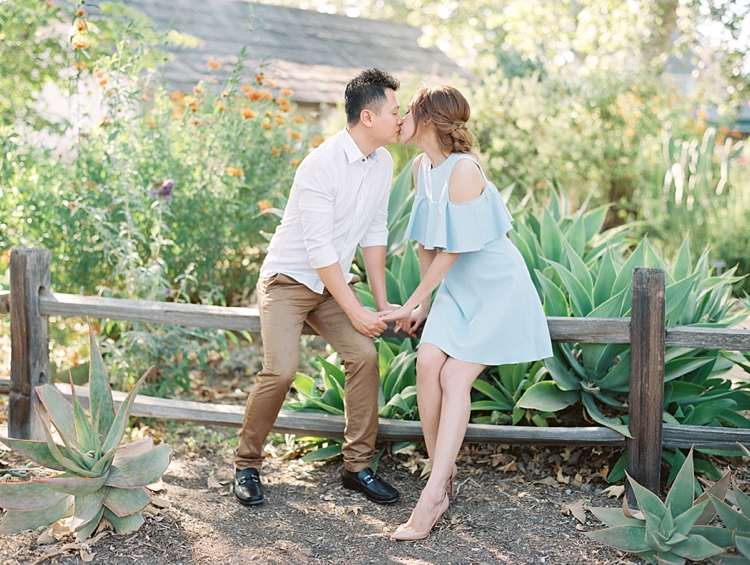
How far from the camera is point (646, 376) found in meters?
3.27

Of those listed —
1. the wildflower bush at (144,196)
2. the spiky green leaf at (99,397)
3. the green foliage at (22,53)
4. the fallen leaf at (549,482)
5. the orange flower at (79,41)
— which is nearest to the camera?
the spiky green leaf at (99,397)

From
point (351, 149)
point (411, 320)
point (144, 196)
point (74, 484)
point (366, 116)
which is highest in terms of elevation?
point (366, 116)

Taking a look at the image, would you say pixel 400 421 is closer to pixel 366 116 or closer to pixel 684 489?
pixel 684 489

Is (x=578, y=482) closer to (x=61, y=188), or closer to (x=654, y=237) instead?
(x=61, y=188)

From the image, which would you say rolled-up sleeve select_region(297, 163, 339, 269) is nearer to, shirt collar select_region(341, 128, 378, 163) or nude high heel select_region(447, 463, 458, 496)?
shirt collar select_region(341, 128, 378, 163)

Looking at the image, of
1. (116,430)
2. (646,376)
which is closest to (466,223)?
(646,376)

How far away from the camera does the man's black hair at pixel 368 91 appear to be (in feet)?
10.5

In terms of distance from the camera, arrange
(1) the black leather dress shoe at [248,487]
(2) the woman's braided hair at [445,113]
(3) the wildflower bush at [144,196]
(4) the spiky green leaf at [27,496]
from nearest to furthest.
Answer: (4) the spiky green leaf at [27,496], (2) the woman's braided hair at [445,113], (1) the black leather dress shoe at [248,487], (3) the wildflower bush at [144,196]

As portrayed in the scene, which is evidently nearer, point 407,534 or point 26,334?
point 407,534

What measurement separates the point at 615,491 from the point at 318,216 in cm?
188

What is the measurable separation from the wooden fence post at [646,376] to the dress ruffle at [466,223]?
0.65 meters

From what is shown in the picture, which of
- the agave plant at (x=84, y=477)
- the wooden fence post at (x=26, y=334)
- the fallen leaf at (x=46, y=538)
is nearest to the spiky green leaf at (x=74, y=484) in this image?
the agave plant at (x=84, y=477)

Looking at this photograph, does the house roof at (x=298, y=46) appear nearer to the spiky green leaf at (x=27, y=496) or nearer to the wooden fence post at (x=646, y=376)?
the wooden fence post at (x=646, y=376)

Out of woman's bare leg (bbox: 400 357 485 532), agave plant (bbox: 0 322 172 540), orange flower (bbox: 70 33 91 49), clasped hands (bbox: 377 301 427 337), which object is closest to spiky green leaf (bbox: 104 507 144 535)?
agave plant (bbox: 0 322 172 540)
